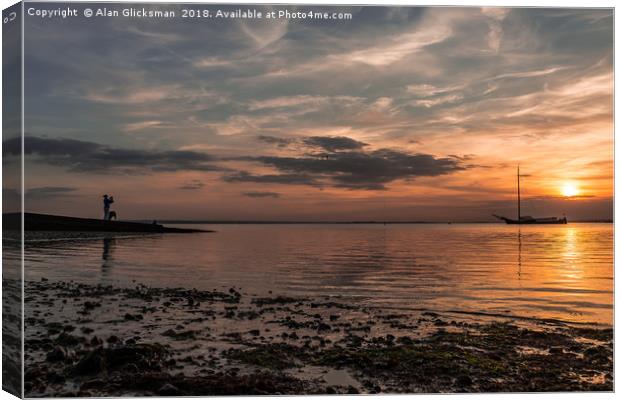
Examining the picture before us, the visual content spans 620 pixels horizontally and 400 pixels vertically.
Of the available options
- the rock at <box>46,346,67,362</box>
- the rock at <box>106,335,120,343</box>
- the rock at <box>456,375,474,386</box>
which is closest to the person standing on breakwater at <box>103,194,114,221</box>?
the rock at <box>106,335,120,343</box>

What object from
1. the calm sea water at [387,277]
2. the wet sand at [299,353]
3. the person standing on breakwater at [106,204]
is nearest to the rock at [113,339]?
the wet sand at [299,353]

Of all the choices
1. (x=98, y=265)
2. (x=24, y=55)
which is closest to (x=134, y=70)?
(x=24, y=55)

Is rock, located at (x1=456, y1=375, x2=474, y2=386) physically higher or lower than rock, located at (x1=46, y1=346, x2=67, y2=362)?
lower

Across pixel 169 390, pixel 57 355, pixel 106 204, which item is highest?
pixel 106 204

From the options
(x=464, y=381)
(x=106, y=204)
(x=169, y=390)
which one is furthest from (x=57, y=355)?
(x=464, y=381)

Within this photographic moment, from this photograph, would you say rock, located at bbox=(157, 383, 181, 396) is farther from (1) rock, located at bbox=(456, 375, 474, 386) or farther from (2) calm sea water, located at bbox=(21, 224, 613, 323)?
(2) calm sea water, located at bbox=(21, 224, 613, 323)

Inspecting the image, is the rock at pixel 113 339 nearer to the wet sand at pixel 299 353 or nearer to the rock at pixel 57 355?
the wet sand at pixel 299 353

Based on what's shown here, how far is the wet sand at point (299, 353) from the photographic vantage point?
28.4ft

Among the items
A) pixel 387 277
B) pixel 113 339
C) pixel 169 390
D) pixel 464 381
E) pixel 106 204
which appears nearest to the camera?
pixel 169 390

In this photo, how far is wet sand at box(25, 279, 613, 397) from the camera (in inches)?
341

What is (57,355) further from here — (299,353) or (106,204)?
(106,204)

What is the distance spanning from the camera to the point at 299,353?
9.62 metres

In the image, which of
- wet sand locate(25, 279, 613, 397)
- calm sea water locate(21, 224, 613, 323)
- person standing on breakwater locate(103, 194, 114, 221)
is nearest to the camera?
wet sand locate(25, 279, 613, 397)

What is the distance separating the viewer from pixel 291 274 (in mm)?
21219
